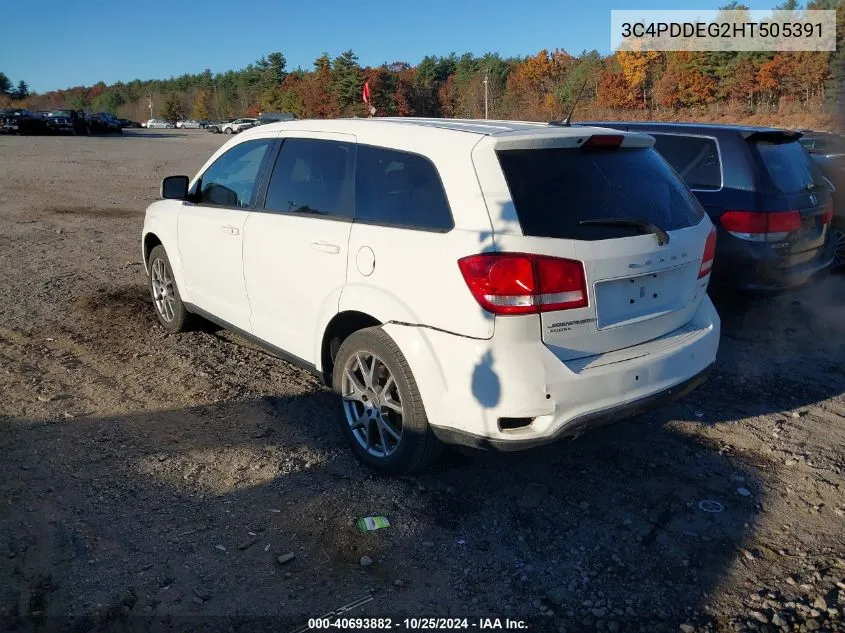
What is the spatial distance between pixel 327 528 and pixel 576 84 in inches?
2079

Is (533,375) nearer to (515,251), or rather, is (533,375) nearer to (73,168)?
(515,251)

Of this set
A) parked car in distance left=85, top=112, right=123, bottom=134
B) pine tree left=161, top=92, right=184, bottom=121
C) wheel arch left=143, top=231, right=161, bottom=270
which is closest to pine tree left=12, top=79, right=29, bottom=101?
pine tree left=161, top=92, right=184, bottom=121

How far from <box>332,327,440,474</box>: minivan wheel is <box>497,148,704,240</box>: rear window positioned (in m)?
0.95

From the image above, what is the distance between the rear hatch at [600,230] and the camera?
3.26 meters

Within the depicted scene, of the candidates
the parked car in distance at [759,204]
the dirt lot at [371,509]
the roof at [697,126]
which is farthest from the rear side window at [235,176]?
the parked car in distance at [759,204]

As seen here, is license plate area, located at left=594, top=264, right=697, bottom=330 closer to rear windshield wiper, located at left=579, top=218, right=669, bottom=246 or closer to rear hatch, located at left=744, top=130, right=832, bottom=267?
rear windshield wiper, located at left=579, top=218, right=669, bottom=246

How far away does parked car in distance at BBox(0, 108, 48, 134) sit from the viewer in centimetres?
4525

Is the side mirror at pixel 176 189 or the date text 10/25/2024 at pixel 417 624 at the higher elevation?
the side mirror at pixel 176 189

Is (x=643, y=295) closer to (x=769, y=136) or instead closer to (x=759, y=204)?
(x=759, y=204)

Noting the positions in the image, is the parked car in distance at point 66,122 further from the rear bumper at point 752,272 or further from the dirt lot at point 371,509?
the rear bumper at point 752,272

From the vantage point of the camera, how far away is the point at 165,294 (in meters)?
6.15

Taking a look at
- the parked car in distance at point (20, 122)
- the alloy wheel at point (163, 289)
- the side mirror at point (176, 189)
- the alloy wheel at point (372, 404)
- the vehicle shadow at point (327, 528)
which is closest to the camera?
the vehicle shadow at point (327, 528)

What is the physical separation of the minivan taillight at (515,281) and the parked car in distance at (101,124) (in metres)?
56.5

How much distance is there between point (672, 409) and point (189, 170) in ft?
69.0
